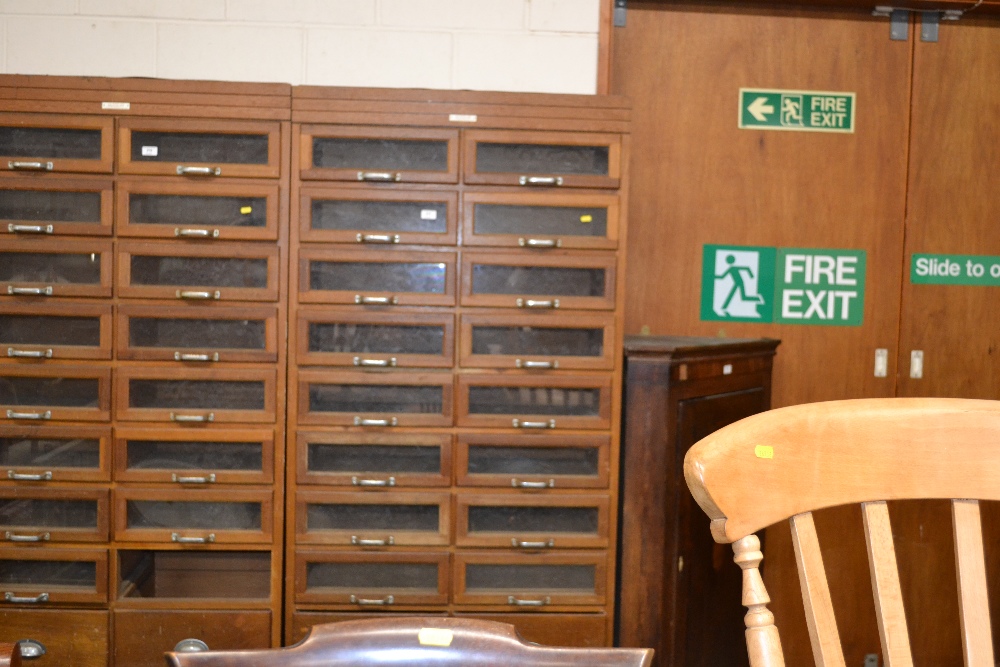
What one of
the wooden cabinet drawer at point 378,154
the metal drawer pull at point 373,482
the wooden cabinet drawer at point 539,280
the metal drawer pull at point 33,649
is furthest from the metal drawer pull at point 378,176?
the metal drawer pull at point 33,649

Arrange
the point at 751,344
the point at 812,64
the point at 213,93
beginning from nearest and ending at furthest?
the point at 213,93, the point at 751,344, the point at 812,64

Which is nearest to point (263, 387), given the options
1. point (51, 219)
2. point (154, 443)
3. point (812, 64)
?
point (154, 443)

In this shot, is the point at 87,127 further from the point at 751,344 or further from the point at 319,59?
the point at 751,344

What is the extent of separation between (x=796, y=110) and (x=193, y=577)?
2549 mm

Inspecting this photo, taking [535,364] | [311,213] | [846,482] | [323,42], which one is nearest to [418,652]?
[846,482]

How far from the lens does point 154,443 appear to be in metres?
2.56

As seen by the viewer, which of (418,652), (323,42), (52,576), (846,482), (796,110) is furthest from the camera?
(796,110)

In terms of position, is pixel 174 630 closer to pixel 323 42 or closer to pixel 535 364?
pixel 535 364

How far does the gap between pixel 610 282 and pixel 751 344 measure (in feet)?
1.78

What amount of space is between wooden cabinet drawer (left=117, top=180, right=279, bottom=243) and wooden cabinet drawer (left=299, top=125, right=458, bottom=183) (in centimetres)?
16

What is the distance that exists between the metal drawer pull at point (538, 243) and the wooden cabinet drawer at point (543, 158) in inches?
6.2

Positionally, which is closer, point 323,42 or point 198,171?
point 198,171

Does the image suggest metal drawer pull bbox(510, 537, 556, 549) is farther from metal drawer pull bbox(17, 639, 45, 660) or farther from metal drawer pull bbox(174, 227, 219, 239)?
metal drawer pull bbox(17, 639, 45, 660)

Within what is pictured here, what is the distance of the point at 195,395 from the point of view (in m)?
2.54
